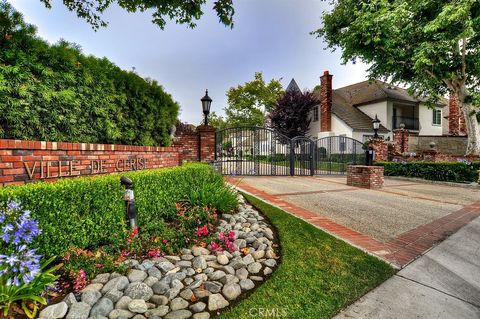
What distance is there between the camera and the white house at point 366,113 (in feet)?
70.0

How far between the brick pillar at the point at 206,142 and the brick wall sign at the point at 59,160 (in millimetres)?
3623

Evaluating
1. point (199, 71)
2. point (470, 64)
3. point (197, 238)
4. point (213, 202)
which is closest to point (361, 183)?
point (213, 202)

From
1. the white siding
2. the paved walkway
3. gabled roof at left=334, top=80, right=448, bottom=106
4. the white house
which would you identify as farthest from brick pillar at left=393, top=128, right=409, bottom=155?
the white siding

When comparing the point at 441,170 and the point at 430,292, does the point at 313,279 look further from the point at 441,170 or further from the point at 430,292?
the point at 441,170

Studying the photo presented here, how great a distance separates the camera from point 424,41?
12.7 meters

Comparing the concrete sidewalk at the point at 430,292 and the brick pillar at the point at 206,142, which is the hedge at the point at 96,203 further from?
the brick pillar at the point at 206,142

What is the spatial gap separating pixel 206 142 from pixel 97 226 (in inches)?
228

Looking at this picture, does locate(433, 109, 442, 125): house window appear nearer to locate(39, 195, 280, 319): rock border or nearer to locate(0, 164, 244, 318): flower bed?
locate(0, 164, 244, 318): flower bed

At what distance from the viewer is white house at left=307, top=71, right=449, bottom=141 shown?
21.3 metres

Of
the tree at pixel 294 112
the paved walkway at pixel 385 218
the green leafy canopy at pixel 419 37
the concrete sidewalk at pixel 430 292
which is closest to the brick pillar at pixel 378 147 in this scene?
the green leafy canopy at pixel 419 37

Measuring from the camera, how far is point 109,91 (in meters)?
3.97

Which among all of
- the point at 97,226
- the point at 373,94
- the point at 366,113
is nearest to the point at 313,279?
the point at 97,226

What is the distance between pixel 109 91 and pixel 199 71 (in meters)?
13.7

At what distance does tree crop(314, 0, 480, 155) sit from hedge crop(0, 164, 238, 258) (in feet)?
44.0
